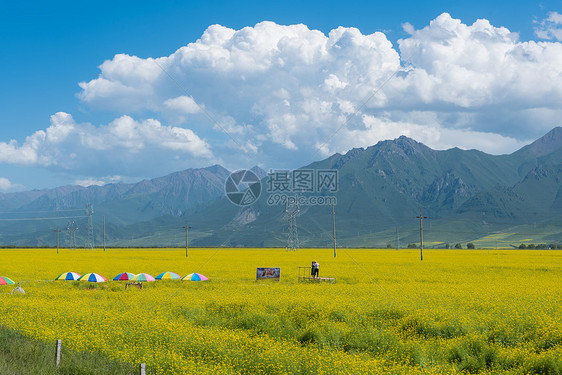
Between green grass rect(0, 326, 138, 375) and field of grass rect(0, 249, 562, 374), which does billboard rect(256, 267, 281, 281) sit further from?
green grass rect(0, 326, 138, 375)

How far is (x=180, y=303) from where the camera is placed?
29953mm

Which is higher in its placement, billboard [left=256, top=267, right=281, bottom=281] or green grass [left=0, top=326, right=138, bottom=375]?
billboard [left=256, top=267, right=281, bottom=281]

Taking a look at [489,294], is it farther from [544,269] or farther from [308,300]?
[544,269]

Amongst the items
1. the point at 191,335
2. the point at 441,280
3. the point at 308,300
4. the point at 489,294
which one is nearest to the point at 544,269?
the point at 441,280

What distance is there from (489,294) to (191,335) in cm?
2158

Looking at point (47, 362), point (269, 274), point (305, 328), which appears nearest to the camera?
point (47, 362)

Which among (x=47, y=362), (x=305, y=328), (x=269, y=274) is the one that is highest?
(x=269, y=274)

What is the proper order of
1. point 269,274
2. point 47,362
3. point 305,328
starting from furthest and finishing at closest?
point 269,274 < point 305,328 < point 47,362

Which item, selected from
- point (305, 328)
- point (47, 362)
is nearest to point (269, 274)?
point (305, 328)

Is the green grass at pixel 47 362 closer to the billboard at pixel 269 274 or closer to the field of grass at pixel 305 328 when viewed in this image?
the field of grass at pixel 305 328

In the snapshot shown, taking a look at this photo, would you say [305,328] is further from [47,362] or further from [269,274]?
[269,274]

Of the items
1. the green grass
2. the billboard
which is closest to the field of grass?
the green grass

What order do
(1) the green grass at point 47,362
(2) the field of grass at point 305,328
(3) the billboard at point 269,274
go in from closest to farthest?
(1) the green grass at point 47,362, (2) the field of grass at point 305,328, (3) the billboard at point 269,274

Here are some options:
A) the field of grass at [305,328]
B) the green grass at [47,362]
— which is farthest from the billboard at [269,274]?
the green grass at [47,362]
